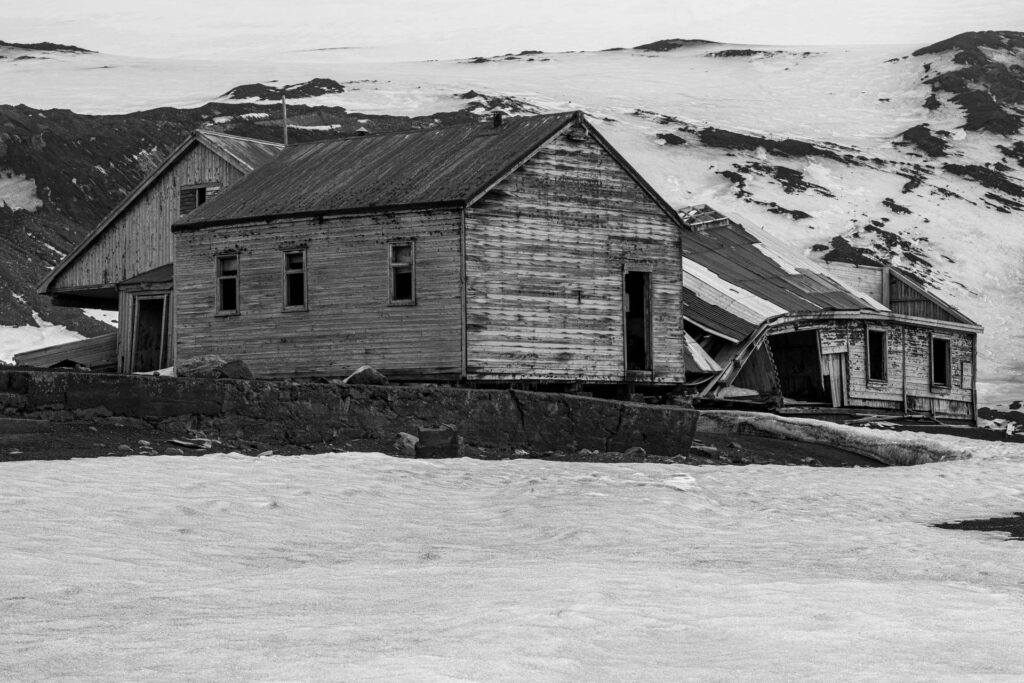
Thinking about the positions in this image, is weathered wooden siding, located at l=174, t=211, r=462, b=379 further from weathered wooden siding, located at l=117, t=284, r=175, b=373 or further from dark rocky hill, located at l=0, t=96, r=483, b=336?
dark rocky hill, located at l=0, t=96, r=483, b=336

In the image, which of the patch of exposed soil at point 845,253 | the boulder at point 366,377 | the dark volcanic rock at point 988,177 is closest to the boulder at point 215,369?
the boulder at point 366,377

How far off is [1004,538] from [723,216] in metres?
28.3

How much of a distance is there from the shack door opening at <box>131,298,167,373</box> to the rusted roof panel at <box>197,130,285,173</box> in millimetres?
3387

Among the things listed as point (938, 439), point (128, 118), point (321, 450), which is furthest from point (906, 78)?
point (321, 450)

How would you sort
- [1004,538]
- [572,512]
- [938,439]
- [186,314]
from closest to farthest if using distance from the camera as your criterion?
[1004,538] → [572,512] → [938,439] → [186,314]

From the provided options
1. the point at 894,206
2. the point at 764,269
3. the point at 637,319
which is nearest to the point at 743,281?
the point at 764,269

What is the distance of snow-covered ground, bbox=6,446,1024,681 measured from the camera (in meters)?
6.64

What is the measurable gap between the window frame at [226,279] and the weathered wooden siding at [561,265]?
4.86 metres

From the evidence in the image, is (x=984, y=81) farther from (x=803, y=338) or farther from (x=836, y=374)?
(x=836, y=374)

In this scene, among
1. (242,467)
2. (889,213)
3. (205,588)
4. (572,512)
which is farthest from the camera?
(889,213)

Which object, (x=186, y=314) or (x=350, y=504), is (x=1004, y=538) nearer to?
(x=350, y=504)

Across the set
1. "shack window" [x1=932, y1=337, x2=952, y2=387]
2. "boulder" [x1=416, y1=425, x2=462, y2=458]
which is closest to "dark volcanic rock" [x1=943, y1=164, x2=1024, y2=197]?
"shack window" [x1=932, y1=337, x2=952, y2=387]

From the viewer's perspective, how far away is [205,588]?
8758 millimetres

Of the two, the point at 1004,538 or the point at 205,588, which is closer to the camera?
the point at 205,588
